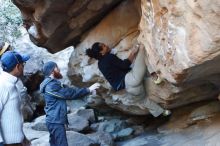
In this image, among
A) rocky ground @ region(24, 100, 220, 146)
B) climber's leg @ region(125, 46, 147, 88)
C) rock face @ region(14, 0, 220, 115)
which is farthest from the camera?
climber's leg @ region(125, 46, 147, 88)

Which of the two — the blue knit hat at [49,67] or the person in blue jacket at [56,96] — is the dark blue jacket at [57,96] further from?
the blue knit hat at [49,67]

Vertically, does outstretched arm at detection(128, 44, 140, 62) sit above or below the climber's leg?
above

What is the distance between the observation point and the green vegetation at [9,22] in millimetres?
12381

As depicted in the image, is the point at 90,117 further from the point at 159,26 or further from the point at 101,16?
the point at 159,26

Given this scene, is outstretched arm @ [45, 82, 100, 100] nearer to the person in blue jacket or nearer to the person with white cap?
the person in blue jacket

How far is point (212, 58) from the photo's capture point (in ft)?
13.0

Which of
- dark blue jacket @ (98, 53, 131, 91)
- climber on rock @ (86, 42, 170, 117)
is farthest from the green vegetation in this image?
dark blue jacket @ (98, 53, 131, 91)

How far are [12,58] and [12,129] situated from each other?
728 mm

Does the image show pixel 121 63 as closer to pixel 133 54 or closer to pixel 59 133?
pixel 133 54

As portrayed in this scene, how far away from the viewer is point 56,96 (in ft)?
19.4

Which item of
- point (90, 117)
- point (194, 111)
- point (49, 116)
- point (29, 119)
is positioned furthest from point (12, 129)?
point (29, 119)

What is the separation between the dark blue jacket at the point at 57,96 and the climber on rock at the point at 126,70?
906 millimetres

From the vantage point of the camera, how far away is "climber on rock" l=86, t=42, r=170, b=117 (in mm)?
6445

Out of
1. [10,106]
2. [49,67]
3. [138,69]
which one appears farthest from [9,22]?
[10,106]
